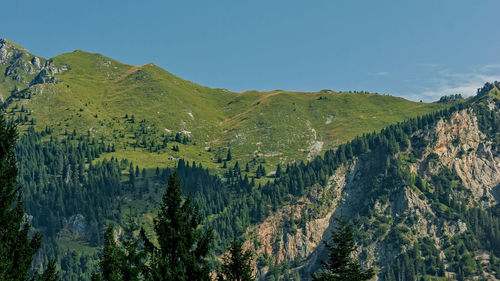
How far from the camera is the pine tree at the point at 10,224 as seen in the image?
30.8 metres

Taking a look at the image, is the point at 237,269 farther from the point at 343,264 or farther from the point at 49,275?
the point at 343,264

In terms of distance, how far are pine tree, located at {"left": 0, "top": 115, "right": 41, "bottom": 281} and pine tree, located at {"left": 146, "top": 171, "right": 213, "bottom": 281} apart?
8.21m

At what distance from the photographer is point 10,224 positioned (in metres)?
31.1

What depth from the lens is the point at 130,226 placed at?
39312 mm

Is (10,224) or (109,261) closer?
(10,224)

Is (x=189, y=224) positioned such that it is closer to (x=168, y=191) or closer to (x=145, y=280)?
(x=168, y=191)

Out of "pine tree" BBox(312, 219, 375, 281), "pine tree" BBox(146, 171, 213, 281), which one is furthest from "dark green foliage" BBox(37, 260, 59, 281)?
"pine tree" BBox(312, 219, 375, 281)

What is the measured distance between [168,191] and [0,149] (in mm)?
11934

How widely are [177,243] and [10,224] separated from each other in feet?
36.9

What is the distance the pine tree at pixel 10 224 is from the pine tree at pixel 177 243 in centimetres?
821

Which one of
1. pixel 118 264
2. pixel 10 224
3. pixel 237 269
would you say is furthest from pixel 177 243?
pixel 10 224

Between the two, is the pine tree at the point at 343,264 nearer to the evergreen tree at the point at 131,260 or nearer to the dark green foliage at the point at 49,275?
the evergreen tree at the point at 131,260

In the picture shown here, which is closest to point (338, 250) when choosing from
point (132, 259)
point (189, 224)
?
point (189, 224)

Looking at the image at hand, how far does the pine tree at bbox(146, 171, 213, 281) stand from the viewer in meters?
35.2
